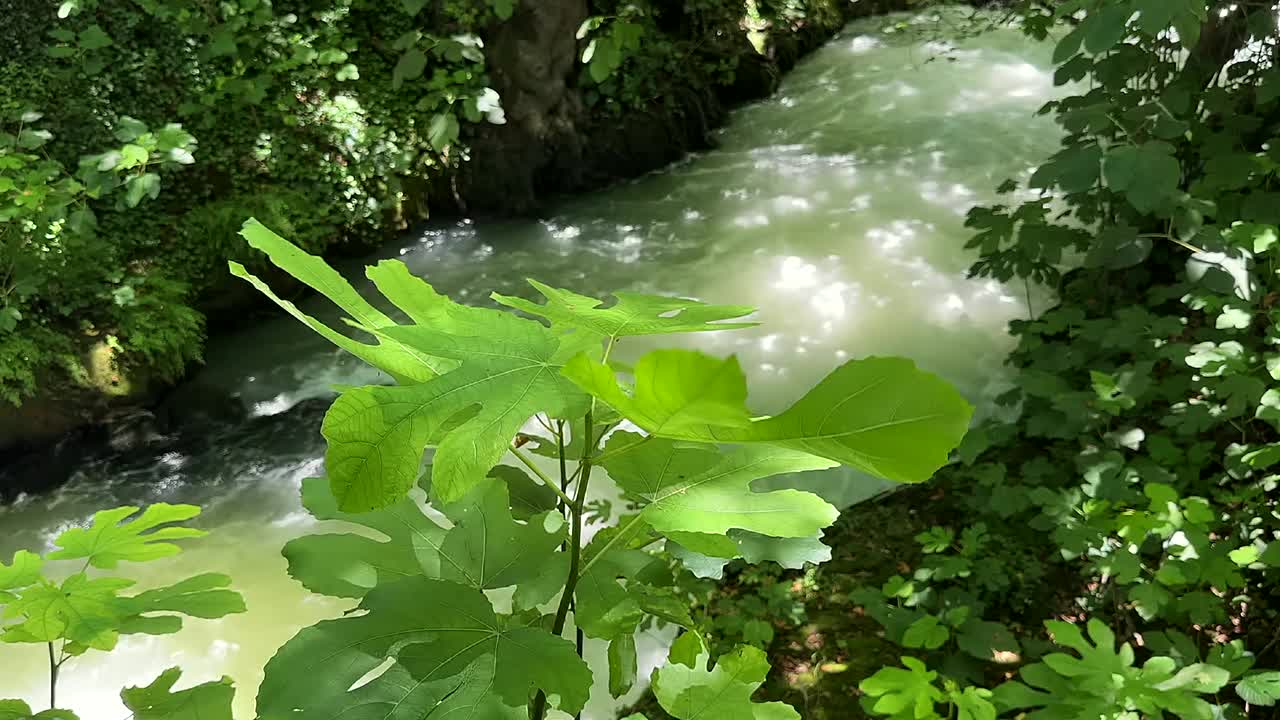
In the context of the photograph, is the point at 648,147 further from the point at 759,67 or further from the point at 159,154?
the point at 159,154

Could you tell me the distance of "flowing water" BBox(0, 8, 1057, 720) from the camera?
353 centimetres

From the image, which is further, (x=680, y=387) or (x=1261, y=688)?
(x=1261, y=688)

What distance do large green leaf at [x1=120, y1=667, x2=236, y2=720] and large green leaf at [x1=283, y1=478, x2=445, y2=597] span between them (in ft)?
0.70

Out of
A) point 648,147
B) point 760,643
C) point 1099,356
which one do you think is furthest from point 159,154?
point 1099,356

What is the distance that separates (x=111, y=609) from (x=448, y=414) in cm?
56

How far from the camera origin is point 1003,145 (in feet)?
22.2

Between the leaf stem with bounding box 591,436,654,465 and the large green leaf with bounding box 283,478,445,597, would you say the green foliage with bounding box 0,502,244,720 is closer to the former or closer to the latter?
the large green leaf with bounding box 283,478,445,597

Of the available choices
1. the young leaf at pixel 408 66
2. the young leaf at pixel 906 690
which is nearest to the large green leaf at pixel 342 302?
the young leaf at pixel 906 690

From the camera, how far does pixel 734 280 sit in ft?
18.2

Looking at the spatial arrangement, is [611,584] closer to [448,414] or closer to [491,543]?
[491,543]

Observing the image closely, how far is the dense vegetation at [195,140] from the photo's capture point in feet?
14.5

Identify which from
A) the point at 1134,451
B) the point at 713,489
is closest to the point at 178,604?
the point at 713,489

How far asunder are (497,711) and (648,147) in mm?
7025

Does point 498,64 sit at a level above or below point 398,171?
above
